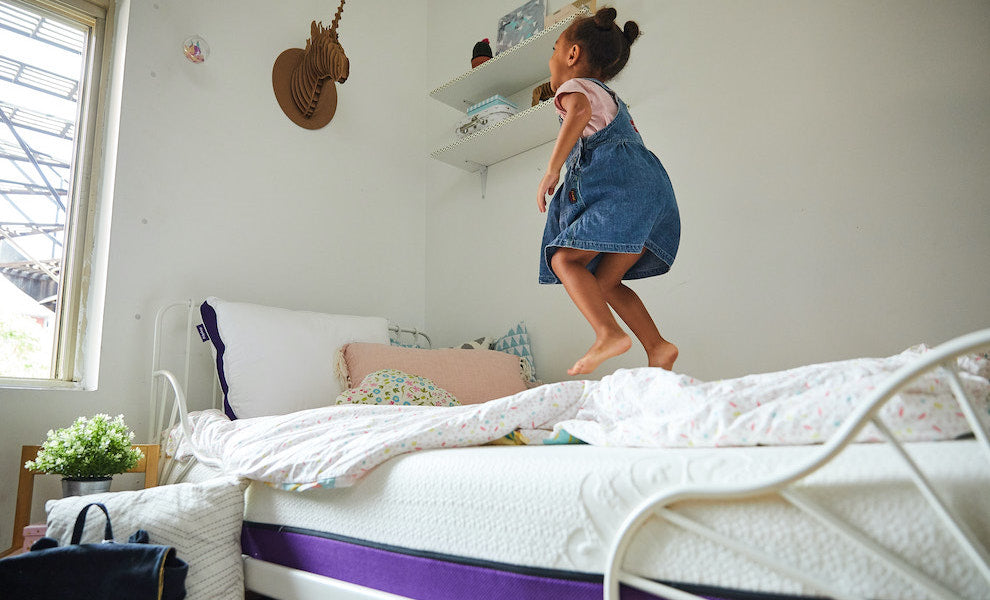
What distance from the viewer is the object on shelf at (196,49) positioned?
2230 mm

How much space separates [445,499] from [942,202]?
1592mm

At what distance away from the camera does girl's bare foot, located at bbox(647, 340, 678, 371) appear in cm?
152

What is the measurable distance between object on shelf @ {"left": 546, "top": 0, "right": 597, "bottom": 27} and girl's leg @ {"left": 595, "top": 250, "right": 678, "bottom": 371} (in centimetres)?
122

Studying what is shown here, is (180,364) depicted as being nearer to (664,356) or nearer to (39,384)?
(39,384)

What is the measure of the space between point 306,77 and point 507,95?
880 millimetres

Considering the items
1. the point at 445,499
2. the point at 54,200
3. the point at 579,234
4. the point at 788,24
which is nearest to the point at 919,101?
the point at 788,24

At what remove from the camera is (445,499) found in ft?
3.13

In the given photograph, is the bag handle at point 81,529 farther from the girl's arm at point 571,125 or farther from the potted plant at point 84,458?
the girl's arm at point 571,125

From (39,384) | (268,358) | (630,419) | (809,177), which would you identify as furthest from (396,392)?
(809,177)

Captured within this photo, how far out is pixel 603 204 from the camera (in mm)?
1500

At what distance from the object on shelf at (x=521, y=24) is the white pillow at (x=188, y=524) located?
210 cm

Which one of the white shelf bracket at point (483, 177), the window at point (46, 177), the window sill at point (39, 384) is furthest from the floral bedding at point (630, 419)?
the white shelf bracket at point (483, 177)

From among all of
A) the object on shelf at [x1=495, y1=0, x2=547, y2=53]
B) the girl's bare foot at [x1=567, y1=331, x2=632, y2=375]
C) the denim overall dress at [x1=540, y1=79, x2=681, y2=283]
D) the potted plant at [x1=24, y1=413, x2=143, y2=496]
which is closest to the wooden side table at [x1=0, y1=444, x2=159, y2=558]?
the potted plant at [x1=24, y1=413, x2=143, y2=496]

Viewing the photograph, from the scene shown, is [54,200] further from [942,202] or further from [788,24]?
[942,202]
